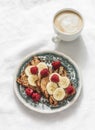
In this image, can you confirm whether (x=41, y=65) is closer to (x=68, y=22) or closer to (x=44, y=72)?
(x=44, y=72)

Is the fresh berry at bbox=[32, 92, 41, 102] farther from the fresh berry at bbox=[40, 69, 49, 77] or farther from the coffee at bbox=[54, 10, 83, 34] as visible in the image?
the coffee at bbox=[54, 10, 83, 34]

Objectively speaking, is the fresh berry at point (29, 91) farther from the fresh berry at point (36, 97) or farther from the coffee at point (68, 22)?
the coffee at point (68, 22)

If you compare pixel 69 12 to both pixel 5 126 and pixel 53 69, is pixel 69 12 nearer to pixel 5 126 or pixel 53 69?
pixel 53 69

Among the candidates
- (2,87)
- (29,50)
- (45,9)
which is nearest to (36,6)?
(45,9)

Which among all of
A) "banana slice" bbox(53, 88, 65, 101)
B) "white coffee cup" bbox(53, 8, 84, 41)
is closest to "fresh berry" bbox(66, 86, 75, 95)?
"banana slice" bbox(53, 88, 65, 101)

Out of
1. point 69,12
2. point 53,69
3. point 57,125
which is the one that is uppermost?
point 69,12
